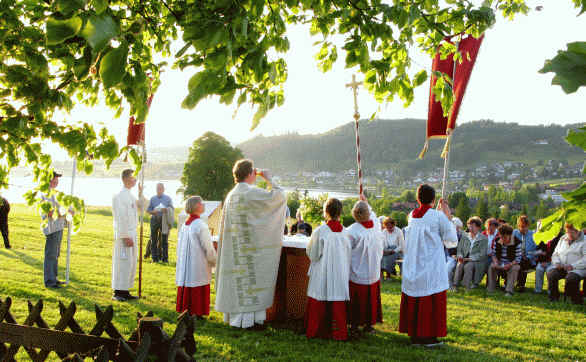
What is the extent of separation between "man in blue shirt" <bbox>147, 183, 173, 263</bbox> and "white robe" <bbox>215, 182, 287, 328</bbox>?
7.06 metres

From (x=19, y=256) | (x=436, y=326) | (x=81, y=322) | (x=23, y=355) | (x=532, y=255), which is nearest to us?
(x=23, y=355)

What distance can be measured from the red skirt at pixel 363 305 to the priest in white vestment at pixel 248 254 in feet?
3.83

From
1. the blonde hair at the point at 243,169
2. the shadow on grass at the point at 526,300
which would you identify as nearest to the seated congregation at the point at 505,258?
the shadow on grass at the point at 526,300

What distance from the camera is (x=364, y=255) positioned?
6.23m

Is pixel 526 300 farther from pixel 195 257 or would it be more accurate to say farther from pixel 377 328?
pixel 195 257

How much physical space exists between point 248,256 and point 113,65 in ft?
17.0

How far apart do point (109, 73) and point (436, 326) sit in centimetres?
543

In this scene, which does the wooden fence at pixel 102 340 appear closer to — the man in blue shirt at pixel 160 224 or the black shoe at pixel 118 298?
the black shoe at pixel 118 298

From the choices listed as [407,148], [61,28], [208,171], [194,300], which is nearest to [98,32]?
[61,28]

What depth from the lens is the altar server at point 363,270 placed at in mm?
6223

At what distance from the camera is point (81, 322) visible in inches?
243

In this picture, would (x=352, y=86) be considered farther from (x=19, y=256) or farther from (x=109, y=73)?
(x=19, y=256)

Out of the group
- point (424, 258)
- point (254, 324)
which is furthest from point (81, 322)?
point (424, 258)

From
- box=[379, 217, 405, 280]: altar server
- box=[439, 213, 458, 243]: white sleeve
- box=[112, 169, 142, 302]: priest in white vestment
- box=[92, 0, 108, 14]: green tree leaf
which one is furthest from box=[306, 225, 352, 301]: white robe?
box=[379, 217, 405, 280]: altar server
